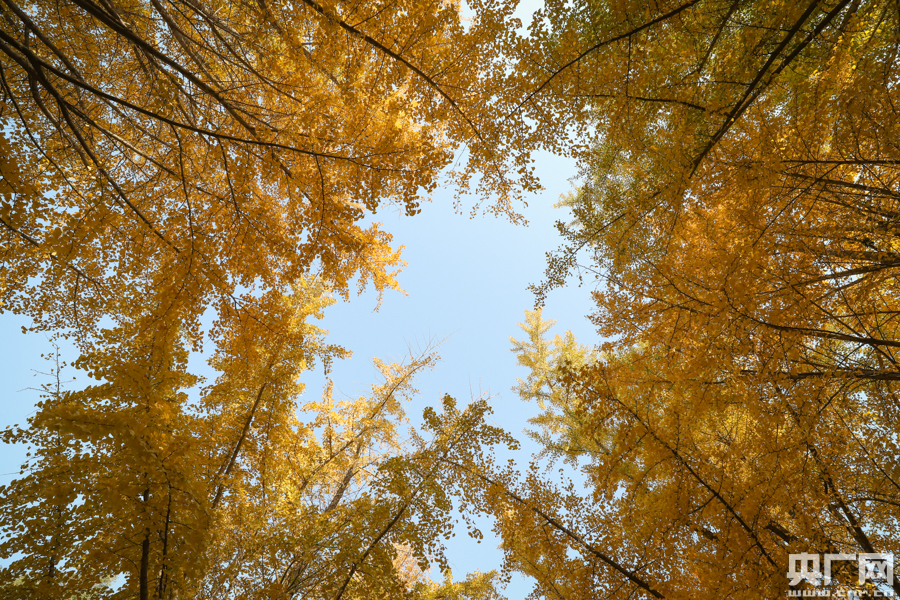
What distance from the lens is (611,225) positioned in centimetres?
442

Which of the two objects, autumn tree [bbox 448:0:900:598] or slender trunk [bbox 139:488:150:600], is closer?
slender trunk [bbox 139:488:150:600]

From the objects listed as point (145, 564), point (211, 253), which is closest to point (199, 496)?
point (145, 564)

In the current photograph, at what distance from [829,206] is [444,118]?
395cm

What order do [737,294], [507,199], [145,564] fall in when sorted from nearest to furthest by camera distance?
[145,564]
[737,294]
[507,199]

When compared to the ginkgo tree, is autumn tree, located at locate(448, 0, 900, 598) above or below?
above

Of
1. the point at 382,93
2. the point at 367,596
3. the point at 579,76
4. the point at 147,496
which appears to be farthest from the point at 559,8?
the point at 367,596

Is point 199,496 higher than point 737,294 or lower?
lower

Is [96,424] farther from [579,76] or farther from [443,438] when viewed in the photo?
[579,76]

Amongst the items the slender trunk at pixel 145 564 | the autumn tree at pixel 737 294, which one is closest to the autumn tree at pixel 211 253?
the slender trunk at pixel 145 564

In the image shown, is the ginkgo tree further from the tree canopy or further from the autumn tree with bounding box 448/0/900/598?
the autumn tree with bounding box 448/0/900/598

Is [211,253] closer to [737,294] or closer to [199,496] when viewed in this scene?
[199,496]

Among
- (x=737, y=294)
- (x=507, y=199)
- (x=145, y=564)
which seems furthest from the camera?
(x=507, y=199)

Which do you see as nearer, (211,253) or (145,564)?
(145,564)

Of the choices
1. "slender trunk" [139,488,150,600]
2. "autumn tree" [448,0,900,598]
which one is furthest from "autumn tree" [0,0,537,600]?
"autumn tree" [448,0,900,598]
